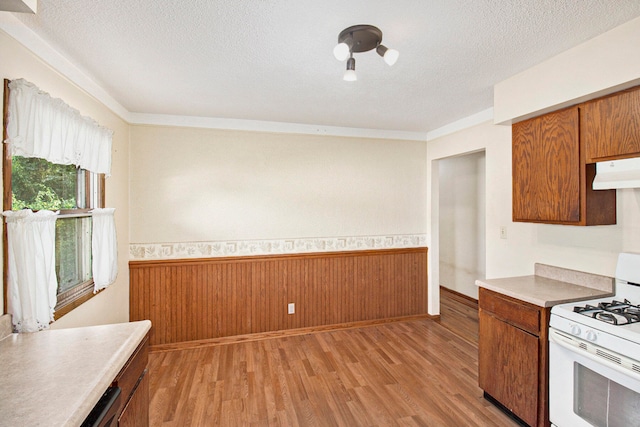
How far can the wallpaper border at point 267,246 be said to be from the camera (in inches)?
124

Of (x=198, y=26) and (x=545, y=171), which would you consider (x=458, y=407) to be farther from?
(x=198, y=26)

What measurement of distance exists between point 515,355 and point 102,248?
3184 mm

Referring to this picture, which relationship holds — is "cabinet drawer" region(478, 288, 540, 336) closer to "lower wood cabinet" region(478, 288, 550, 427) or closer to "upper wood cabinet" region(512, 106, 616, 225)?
"lower wood cabinet" region(478, 288, 550, 427)

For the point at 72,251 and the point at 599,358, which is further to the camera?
the point at 72,251

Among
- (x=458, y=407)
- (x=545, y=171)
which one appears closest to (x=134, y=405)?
(x=458, y=407)

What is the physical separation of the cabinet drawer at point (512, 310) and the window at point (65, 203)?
297cm

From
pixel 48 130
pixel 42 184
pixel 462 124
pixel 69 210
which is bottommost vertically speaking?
pixel 69 210

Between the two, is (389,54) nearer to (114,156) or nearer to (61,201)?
(61,201)

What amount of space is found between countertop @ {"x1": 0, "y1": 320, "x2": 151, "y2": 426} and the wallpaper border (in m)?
1.69

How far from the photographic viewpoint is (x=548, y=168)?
2100mm

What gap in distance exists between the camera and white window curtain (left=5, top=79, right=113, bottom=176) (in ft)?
4.89

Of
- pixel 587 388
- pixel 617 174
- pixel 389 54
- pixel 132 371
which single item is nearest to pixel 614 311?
pixel 587 388

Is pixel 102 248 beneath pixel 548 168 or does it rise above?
beneath

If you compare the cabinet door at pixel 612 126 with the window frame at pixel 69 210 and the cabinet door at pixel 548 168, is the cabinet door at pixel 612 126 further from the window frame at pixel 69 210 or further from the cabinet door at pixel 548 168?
the window frame at pixel 69 210
